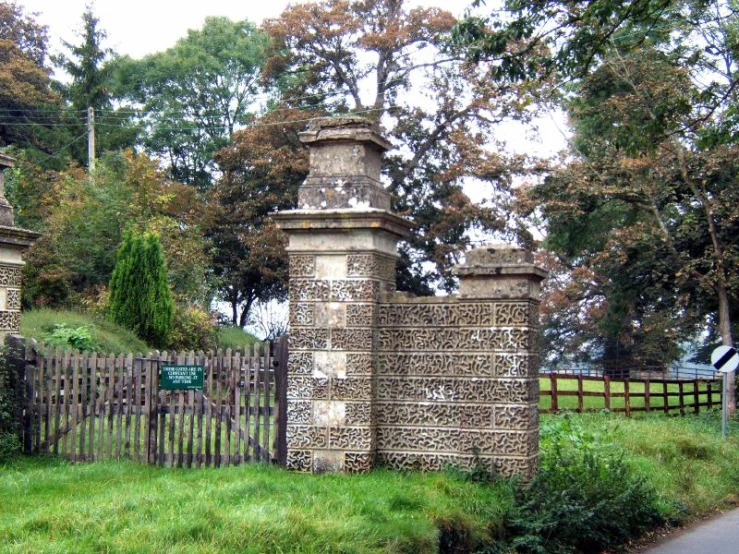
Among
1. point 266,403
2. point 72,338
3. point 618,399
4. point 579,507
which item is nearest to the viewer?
point 579,507

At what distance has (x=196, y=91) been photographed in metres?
41.8

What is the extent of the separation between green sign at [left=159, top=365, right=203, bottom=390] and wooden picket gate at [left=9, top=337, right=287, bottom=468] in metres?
0.08

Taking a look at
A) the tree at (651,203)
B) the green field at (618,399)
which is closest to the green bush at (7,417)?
the green field at (618,399)

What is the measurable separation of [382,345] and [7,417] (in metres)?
4.88

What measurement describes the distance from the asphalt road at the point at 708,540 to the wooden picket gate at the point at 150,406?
14.3 feet

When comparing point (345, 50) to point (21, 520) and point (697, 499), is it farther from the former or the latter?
point (21, 520)

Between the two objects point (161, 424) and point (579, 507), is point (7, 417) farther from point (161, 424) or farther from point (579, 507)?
point (579, 507)

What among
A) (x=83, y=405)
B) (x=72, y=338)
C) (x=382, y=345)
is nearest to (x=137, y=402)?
(x=83, y=405)

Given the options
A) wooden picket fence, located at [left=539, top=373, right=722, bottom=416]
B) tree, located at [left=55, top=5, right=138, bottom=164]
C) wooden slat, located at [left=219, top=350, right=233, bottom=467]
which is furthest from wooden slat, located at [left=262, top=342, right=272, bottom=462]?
tree, located at [left=55, top=5, right=138, bottom=164]

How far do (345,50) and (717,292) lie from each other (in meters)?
15.9

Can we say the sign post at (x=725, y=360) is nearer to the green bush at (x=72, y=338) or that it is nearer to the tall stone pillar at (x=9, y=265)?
the green bush at (x=72, y=338)

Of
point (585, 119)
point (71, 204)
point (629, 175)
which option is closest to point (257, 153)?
point (71, 204)

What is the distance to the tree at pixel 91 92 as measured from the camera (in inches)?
1547

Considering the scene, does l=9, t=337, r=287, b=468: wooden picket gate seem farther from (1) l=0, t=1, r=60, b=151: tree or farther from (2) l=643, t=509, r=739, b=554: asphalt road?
(1) l=0, t=1, r=60, b=151: tree
